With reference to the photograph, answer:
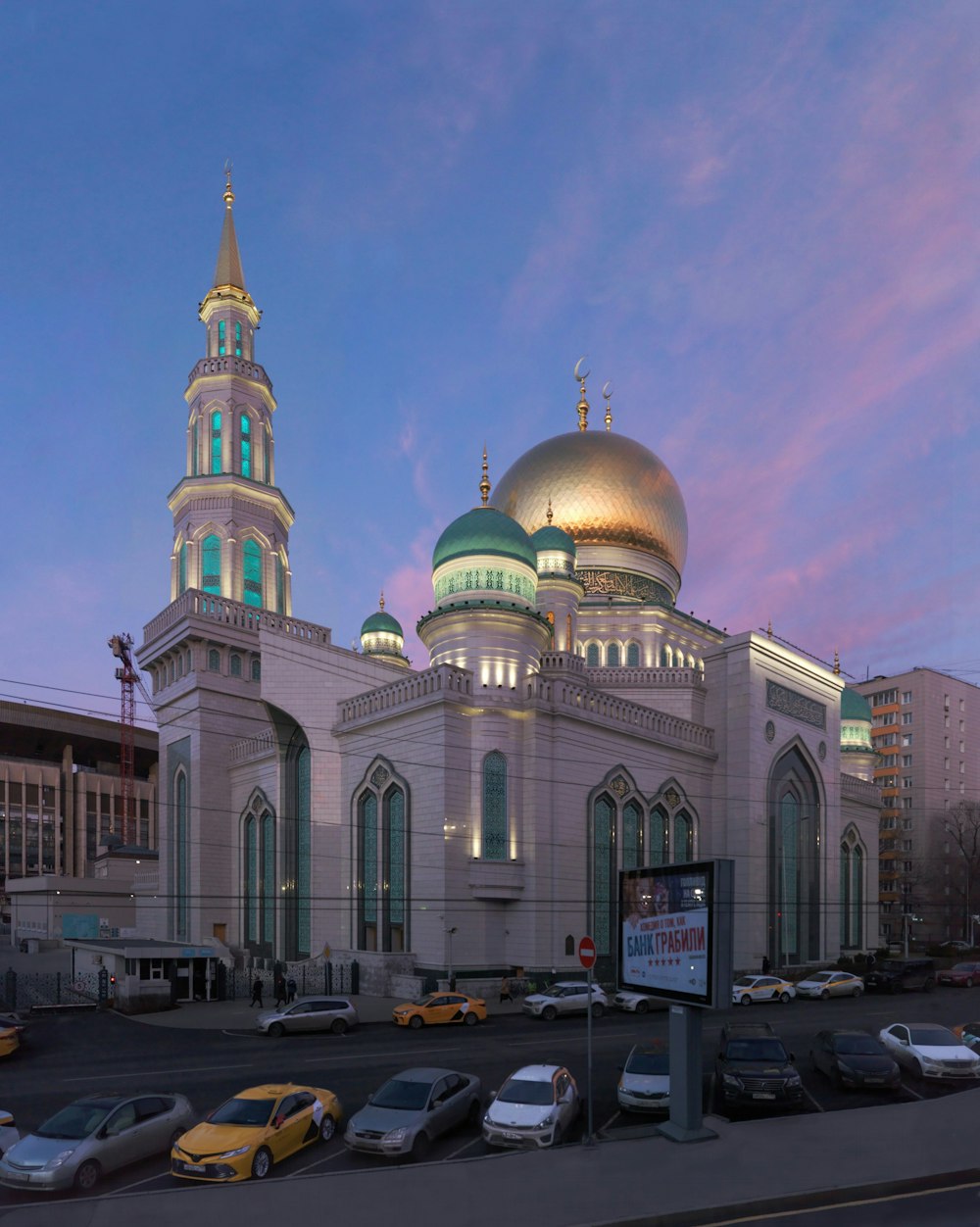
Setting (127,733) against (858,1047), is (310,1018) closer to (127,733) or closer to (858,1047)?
(858,1047)

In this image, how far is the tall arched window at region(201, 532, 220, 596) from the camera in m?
53.4

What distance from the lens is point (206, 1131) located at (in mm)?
14562

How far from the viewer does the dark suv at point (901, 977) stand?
140 feet

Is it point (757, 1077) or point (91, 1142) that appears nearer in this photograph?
point (91, 1142)

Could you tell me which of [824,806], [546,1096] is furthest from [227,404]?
[546,1096]

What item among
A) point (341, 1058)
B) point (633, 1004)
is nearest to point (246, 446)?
point (633, 1004)

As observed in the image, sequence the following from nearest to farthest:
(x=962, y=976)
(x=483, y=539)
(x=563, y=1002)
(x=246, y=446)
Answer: (x=563, y=1002) < (x=483, y=539) < (x=962, y=976) < (x=246, y=446)

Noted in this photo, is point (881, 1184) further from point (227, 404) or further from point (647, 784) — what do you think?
point (227, 404)

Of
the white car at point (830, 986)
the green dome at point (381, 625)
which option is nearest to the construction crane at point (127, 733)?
the green dome at point (381, 625)

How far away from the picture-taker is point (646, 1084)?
58.1 feet

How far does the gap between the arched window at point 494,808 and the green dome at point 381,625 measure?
3134 centimetres

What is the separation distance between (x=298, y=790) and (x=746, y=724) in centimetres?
2075

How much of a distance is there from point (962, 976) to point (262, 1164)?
3942cm

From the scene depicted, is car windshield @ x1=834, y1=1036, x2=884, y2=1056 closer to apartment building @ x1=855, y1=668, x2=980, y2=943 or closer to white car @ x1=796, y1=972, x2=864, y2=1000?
white car @ x1=796, y1=972, x2=864, y2=1000
